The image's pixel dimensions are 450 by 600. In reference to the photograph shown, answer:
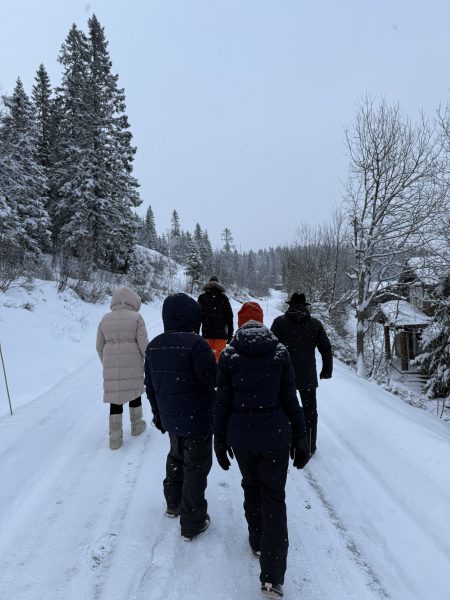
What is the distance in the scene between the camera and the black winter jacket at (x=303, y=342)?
4.52 meters

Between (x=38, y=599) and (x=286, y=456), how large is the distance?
1.90 metres

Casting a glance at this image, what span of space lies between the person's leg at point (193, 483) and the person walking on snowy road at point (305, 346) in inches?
71.6

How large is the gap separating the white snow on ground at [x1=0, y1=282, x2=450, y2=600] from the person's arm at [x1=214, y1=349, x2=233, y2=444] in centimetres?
107

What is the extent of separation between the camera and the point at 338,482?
162 inches

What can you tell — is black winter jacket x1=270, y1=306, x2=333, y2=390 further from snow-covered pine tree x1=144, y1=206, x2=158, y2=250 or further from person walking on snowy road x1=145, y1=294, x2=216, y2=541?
snow-covered pine tree x1=144, y1=206, x2=158, y2=250

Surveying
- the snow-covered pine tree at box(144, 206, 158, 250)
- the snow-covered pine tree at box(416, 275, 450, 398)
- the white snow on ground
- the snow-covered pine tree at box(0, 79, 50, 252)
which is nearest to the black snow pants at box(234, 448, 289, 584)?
the white snow on ground

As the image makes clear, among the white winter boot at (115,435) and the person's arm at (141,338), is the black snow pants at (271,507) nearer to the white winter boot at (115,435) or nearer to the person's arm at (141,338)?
the person's arm at (141,338)

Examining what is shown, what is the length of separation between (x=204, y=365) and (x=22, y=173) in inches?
905

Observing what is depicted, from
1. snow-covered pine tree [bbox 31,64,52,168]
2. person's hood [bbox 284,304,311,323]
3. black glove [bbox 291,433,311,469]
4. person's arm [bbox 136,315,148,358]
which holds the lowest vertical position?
black glove [bbox 291,433,311,469]

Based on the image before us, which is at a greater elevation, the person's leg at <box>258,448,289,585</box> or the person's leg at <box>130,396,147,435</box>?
the person's leg at <box>258,448,289,585</box>

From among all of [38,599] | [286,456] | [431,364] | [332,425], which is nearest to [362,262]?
[431,364]

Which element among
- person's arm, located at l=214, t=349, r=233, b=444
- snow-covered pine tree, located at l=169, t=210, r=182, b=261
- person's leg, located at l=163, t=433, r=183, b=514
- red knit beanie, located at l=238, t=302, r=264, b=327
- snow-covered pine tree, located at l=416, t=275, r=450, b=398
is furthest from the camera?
snow-covered pine tree, located at l=169, t=210, r=182, b=261

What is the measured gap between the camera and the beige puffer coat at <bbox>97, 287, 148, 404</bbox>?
4.75 metres

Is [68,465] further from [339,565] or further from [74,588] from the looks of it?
[339,565]
